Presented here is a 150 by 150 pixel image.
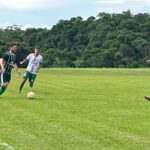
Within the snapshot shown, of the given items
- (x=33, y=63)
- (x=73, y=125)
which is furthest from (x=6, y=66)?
(x=73, y=125)

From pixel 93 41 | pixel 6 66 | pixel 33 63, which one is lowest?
pixel 93 41

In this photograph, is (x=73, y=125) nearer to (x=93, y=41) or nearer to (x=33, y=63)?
(x=33, y=63)

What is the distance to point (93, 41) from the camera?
119 meters

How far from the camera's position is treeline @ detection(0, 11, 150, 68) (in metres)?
104

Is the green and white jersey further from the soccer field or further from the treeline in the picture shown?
the treeline

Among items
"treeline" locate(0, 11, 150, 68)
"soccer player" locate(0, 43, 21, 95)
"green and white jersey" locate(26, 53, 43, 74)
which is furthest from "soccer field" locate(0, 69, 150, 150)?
"treeline" locate(0, 11, 150, 68)

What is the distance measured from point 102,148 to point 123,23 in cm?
11076

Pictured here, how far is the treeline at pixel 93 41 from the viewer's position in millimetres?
103875

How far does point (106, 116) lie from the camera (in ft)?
49.6

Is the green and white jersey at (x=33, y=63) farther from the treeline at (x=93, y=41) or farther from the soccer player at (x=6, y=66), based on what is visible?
the treeline at (x=93, y=41)

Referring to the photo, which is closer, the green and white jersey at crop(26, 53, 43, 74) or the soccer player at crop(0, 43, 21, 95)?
the soccer player at crop(0, 43, 21, 95)

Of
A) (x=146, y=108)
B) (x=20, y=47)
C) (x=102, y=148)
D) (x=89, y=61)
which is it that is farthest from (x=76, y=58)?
(x=102, y=148)

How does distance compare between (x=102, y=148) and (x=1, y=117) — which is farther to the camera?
(x=1, y=117)

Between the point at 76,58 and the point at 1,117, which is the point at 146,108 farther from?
the point at 76,58
